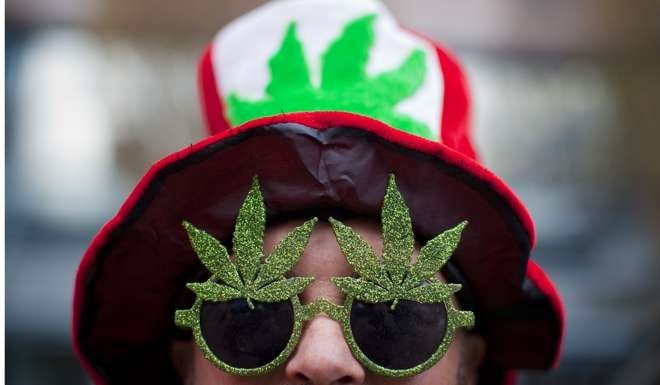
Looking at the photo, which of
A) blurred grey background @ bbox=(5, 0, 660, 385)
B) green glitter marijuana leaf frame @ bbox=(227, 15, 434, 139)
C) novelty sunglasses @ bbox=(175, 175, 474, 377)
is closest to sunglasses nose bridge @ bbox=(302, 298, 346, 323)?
novelty sunglasses @ bbox=(175, 175, 474, 377)

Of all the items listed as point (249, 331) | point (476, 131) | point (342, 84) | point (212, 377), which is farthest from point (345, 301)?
point (476, 131)

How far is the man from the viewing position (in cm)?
164

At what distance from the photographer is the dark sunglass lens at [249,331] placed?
5.38ft

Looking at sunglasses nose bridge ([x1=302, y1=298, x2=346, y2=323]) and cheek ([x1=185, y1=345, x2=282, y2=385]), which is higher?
sunglasses nose bridge ([x1=302, y1=298, x2=346, y2=323])

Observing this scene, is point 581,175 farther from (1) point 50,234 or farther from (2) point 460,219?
(2) point 460,219

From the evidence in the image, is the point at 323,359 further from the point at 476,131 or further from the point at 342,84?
the point at 476,131

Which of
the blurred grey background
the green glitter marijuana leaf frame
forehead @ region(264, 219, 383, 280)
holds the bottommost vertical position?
the blurred grey background

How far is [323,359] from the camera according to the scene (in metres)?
1.58

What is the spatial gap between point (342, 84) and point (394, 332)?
0.53m

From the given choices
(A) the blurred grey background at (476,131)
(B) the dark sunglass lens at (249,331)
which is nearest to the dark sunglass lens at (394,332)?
(B) the dark sunglass lens at (249,331)

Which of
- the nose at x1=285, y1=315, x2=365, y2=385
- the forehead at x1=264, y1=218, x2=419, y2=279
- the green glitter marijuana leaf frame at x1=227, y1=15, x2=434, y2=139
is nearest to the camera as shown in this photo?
the nose at x1=285, y1=315, x2=365, y2=385

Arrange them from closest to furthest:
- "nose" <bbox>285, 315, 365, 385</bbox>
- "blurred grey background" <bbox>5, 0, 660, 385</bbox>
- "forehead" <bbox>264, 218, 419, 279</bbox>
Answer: "nose" <bbox>285, 315, 365, 385</bbox>
"forehead" <bbox>264, 218, 419, 279</bbox>
"blurred grey background" <bbox>5, 0, 660, 385</bbox>

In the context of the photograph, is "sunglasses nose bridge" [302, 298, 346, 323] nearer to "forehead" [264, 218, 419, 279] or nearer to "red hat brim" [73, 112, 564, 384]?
"forehead" [264, 218, 419, 279]

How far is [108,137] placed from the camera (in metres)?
4.93
